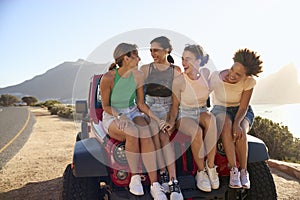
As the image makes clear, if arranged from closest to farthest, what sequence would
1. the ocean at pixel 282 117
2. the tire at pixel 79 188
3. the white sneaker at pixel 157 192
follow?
1. the white sneaker at pixel 157 192
2. the tire at pixel 79 188
3. the ocean at pixel 282 117

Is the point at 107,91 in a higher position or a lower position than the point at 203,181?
higher

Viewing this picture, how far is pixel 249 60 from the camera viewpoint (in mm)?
3355

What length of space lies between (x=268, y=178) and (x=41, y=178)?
4.35m

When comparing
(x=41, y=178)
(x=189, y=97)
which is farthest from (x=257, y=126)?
(x=189, y=97)

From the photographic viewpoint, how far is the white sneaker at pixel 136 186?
9.59 feet

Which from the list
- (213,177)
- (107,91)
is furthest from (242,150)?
(107,91)

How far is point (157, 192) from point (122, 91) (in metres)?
1.14

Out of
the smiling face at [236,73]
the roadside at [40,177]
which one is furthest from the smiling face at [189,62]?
the roadside at [40,177]

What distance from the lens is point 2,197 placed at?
5121mm

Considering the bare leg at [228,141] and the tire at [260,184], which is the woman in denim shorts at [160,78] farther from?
the tire at [260,184]

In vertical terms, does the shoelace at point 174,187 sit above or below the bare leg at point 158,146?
below

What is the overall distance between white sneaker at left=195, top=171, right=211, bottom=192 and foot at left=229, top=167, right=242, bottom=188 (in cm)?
23

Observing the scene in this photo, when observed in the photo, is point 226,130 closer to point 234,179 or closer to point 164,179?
point 234,179

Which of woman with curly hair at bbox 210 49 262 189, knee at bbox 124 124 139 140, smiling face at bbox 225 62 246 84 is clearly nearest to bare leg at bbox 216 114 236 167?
woman with curly hair at bbox 210 49 262 189
